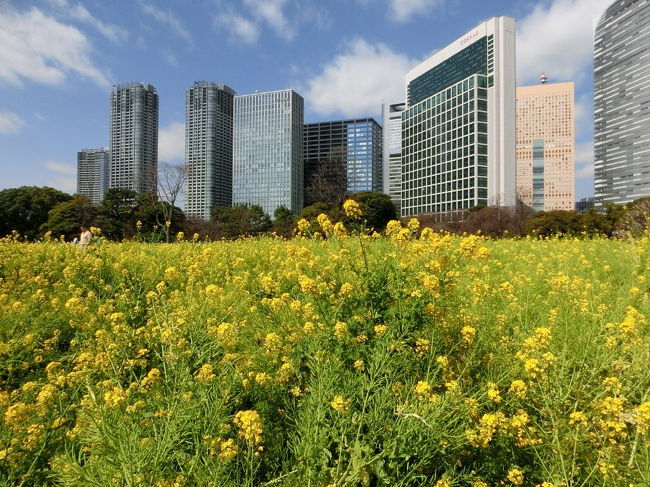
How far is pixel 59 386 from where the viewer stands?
174cm

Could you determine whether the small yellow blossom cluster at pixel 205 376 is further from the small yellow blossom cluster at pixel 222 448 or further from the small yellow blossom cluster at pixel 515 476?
the small yellow blossom cluster at pixel 515 476

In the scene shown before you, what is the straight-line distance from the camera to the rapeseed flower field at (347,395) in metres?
1.18

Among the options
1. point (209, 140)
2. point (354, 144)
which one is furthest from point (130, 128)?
point (354, 144)

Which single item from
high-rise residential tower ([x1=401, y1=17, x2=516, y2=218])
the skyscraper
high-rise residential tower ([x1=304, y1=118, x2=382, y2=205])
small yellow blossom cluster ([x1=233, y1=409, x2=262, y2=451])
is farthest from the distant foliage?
the skyscraper

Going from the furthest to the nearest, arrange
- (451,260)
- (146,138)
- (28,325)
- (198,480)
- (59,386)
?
(146,138) < (28,325) < (451,260) < (59,386) < (198,480)

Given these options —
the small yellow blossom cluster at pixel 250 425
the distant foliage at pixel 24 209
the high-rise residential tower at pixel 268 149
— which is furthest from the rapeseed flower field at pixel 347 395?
the high-rise residential tower at pixel 268 149

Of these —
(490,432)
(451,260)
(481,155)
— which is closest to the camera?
(490,432)

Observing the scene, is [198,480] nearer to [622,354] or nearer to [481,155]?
[622,354]

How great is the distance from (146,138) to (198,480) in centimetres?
6656

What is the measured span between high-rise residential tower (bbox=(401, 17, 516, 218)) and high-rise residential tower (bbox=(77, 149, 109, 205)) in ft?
203

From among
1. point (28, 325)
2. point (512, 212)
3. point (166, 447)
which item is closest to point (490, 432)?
point (166, 447)

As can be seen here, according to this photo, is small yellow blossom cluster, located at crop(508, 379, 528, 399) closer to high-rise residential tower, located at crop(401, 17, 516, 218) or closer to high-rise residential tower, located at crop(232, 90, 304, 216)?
high-rise residential tower, located at crop(401, 17, 516, 218)

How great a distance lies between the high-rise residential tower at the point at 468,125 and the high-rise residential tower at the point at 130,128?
5317cm

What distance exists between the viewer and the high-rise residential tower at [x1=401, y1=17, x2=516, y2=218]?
63.7 meters
